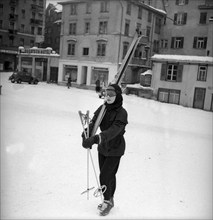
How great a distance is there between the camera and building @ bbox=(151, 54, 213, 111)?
27.8 metres

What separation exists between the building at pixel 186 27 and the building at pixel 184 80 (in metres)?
6.78

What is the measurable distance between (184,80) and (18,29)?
2333cm

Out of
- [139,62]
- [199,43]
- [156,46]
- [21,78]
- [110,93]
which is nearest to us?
[110,93]

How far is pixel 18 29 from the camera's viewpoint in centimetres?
3666

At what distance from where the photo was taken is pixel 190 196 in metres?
5.55

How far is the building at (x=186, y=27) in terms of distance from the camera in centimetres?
3441

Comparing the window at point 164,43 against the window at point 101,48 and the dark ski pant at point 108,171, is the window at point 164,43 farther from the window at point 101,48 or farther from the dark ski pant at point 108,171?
the dark ski pant at point 108,171

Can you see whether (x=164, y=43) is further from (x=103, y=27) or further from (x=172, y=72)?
(x=172, y=72)

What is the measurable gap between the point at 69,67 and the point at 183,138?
92.0 ft

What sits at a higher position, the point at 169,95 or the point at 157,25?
the point at 157,25

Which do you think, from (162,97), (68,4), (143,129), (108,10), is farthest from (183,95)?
(68,4)

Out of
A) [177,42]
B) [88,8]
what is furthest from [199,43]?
[88,8]

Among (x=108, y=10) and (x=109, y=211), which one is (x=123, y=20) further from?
(x=109, y=211)

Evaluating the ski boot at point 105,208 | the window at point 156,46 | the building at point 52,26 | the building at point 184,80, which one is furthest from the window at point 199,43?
the ski boot at point 105,208
